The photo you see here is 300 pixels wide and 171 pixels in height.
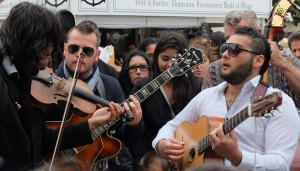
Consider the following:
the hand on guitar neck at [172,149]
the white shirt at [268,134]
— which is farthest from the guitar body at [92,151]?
the white shirt at [268,134]

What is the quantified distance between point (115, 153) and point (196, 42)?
309 centimetres

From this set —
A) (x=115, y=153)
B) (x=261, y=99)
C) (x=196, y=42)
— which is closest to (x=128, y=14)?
(x=196, y=42)

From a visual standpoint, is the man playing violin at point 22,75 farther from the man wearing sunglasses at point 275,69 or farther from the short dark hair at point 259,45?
the man wearing sunglasses at point 275,69

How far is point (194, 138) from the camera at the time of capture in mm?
4641

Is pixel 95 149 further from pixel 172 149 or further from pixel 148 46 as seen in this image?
→ pixel 148 46

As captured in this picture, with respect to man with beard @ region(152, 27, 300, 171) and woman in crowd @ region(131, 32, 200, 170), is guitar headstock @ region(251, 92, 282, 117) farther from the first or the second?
woman in crowd @ region(131, 32, 200, 170)

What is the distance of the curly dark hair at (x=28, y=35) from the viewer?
3619 mm

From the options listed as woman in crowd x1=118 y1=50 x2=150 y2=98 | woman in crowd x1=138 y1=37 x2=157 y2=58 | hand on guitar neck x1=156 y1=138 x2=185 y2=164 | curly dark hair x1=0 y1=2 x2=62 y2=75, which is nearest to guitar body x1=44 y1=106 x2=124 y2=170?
hand on guitar neck x1=156 y1=138 x2=185 y2=164

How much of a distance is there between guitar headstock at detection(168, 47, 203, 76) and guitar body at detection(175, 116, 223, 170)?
65 centimetres

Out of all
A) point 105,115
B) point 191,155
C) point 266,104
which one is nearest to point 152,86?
point 191,155

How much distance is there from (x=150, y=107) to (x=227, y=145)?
1.67 m

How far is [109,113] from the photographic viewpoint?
4434mm

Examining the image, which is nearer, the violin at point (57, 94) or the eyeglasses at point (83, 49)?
the violin at point (57, 94)

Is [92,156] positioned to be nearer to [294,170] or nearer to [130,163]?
[130,163]
